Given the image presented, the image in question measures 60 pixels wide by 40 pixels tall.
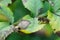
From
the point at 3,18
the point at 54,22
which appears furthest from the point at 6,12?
the point at 54,22

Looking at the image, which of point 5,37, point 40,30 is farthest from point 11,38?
point 40,30

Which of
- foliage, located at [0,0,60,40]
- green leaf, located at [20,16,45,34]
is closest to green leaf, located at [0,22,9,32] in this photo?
foliage, located at [0,0,60,40]

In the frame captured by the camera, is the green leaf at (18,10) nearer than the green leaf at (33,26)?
No

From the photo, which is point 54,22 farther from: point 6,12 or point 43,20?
point 6,12

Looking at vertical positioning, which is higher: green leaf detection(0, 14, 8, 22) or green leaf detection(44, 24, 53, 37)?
green leaf detection(0, 14, 8, 22)

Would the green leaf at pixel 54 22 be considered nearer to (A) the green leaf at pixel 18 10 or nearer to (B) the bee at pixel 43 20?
(B) the bee at pixel 43 20

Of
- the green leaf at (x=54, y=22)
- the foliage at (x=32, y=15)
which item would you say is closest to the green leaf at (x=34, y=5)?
the foliage at (x=32, y=15)

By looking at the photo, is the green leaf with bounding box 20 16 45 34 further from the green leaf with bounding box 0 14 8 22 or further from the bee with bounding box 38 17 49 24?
the green leaf with bounding box 0 14 8 22

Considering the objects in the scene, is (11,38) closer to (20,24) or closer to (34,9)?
(20,24)
